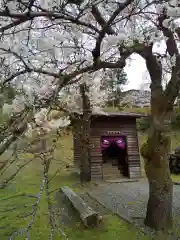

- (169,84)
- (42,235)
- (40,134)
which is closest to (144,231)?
(42,235)

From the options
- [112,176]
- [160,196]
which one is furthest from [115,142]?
[160,196]

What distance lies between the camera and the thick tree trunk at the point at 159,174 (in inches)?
214

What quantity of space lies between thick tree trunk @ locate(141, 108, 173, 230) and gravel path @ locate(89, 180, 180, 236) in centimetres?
54

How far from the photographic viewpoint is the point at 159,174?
5.49m

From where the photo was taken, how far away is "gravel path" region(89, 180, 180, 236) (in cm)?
701

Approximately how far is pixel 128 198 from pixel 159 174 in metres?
3.86

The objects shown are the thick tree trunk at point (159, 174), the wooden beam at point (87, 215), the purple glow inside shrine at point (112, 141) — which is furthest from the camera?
the purple glow inside shrine at point (112, 141)

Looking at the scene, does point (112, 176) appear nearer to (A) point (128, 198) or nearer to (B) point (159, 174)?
(A) point (128, 198)

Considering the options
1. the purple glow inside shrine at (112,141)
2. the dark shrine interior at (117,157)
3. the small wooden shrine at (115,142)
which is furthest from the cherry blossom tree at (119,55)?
the dark shrine interior at (117,157)

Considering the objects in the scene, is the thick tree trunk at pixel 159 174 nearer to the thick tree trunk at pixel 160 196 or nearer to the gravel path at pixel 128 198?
the thick tree trunk at pixel 160 196

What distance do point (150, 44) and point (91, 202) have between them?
484cm

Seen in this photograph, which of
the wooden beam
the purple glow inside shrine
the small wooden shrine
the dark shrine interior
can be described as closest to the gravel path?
the wooden beam

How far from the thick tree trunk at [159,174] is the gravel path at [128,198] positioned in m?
0.54

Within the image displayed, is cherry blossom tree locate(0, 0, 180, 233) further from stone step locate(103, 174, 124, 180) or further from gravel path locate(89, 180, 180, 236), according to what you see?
stone step locate(103, 174, 124, 180)
